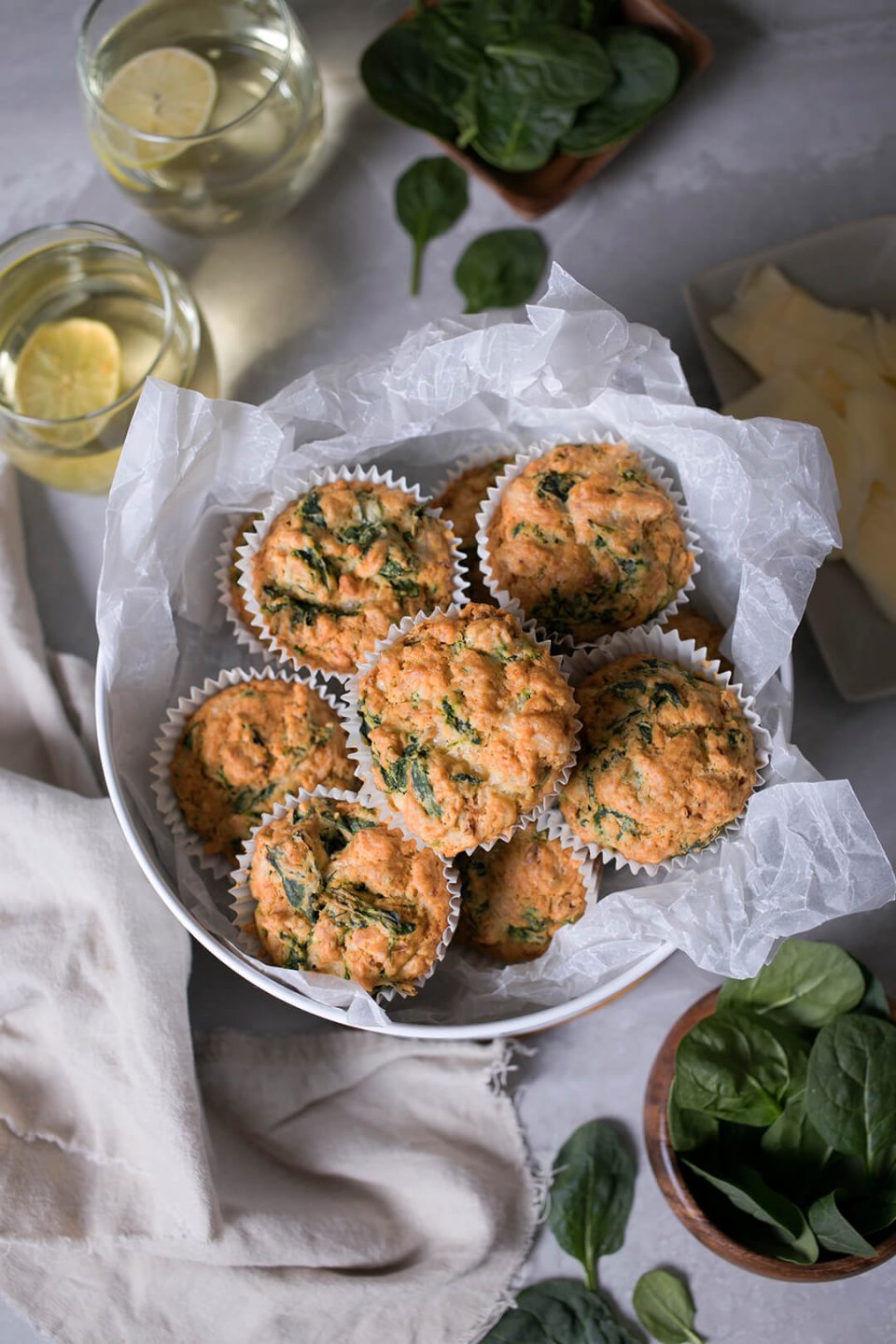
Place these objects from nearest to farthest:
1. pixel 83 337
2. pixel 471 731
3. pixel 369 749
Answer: pixel 471 731 → pixel 369 749 → pixel 83 337

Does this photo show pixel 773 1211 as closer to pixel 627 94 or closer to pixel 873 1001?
pixel 873 1001

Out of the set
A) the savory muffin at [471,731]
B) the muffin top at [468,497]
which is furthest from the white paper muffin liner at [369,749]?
the muffin top at [468,497]

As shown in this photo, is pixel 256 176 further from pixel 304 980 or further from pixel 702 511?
pixel 304 980

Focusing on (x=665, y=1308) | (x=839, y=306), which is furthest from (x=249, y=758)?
(x=839, y=306)

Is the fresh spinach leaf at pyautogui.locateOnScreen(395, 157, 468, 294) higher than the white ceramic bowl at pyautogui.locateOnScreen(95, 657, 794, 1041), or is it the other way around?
the fresh spinach leaf at pyautogui.locateOnScreen(395, 157, 468, 294)

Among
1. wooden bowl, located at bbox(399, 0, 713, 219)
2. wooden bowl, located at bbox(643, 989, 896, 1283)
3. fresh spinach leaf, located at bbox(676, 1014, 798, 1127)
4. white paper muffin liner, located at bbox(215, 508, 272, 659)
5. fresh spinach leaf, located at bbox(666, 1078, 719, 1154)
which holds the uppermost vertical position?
wooden bowl, located at bbox(399, 0, 713, 219)

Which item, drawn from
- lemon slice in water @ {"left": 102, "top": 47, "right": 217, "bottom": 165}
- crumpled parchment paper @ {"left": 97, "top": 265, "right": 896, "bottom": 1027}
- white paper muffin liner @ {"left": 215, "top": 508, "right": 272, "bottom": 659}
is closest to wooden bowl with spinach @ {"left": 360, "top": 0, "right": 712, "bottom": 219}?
lemon slice in water @ {"left": 102, "top": 47, "right": 217, "bottom": 165}

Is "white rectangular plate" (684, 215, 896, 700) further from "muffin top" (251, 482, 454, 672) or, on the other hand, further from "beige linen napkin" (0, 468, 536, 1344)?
"beige linen napkin" (0, 468, 536, 1344)

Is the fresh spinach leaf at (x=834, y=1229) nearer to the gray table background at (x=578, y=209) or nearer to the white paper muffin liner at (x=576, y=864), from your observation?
the gray table background at (x=578, y=209)
